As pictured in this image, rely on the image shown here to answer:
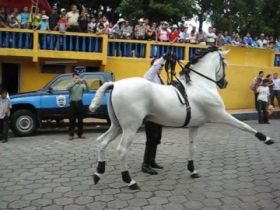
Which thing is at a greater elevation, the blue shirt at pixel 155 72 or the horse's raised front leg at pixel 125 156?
the blue shirt at pixel 155 72

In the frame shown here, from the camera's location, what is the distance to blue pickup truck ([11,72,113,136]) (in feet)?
44.7

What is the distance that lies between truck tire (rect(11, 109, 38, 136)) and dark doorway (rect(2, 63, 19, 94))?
15.7 feet

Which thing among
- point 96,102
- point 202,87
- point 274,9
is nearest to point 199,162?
point 202,87

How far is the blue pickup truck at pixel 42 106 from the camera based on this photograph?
1363cm

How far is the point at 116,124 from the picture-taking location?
7.80 m

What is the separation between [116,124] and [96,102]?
522 mm

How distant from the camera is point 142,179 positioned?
800cm

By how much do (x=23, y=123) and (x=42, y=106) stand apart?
70cm

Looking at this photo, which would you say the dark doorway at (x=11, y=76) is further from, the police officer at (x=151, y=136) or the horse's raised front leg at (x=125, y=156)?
the horse's raised front leg at (x=125, y=156)

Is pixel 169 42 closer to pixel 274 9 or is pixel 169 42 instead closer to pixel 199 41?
pixel 199 41

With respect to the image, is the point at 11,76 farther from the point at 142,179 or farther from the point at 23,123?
the point at 142,179

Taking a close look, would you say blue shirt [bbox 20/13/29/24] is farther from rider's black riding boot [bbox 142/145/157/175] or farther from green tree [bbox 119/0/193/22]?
rider's black riding boot [bbox 142/145/157/175]

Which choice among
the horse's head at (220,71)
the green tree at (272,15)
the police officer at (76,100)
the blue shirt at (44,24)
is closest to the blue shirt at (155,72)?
the horse's head at (220,71)

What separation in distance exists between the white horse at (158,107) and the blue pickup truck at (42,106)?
5.54m
